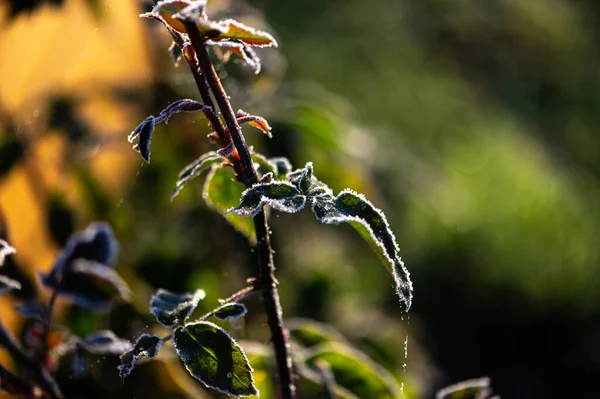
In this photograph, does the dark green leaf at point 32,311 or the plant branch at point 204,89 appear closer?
the plant branch at point 204,89

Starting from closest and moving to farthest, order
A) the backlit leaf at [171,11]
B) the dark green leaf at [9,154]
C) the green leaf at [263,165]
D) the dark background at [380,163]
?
the backlit leaf at [171,11]
the green leaf at [263,165]
the dark green leaf at [9,154]
the dark background at [380,163]

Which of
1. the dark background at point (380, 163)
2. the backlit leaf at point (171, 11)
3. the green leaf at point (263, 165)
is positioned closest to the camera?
the backlit leaf at point (171, 11)

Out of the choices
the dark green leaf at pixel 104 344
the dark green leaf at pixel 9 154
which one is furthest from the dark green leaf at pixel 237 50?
the dark green leaf at pixel 9 154

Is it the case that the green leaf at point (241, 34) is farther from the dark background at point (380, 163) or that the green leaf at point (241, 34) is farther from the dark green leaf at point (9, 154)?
the dark green leaf at point (9, 154)

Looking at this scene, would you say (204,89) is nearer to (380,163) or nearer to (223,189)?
(223,189)

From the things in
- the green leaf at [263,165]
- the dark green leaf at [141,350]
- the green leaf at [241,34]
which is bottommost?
the dark green leaf at [141,350]

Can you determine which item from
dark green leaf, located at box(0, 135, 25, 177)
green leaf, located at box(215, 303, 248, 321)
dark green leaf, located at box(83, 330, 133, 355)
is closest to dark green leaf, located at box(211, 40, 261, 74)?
green leaf, located at box(215, 303, 248, 321)

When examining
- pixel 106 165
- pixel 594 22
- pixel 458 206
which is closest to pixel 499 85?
pixel 594 22
